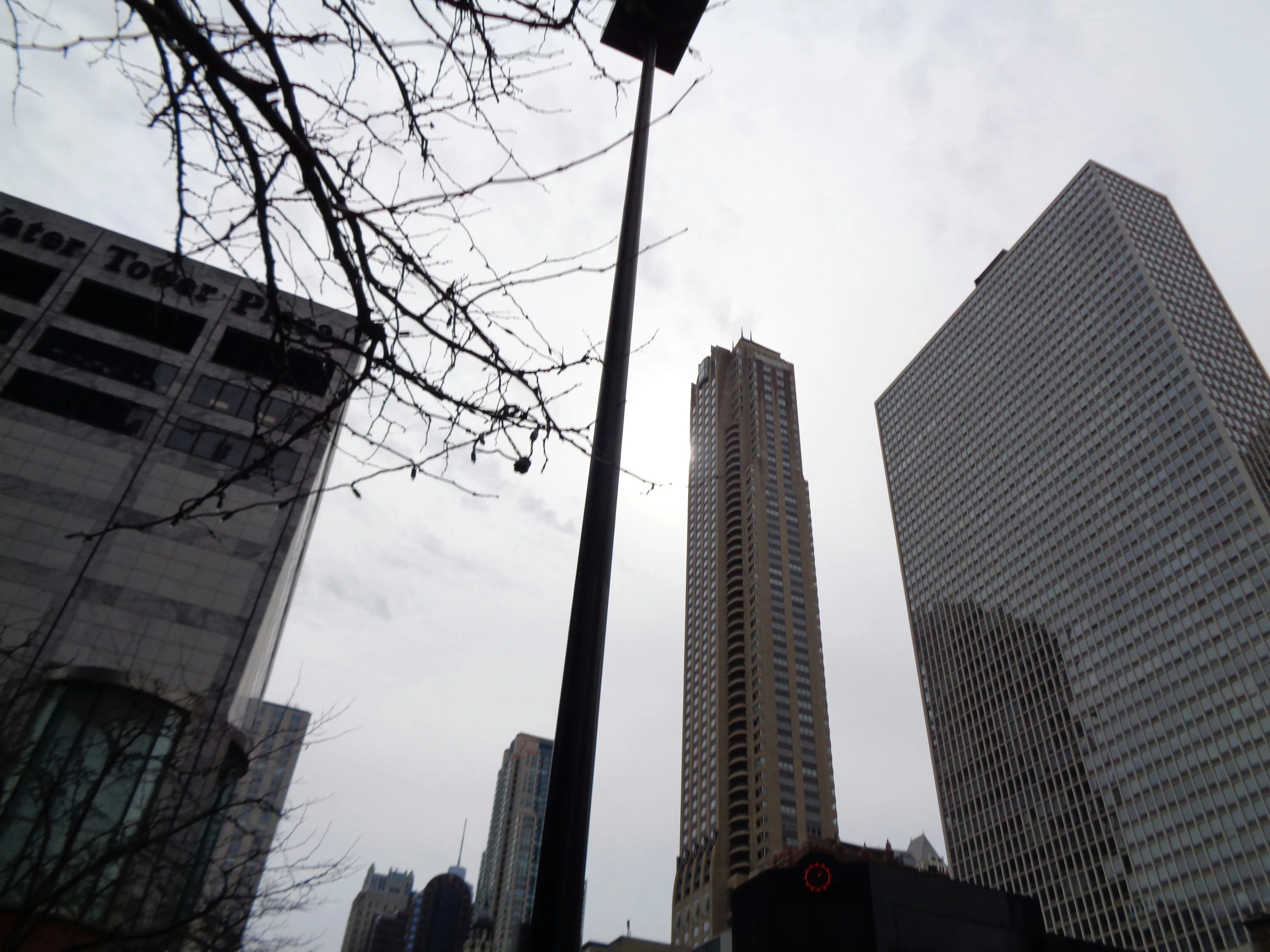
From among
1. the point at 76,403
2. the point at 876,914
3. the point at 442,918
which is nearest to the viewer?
the point at 76,403

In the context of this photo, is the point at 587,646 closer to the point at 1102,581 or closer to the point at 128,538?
the point at 128,538

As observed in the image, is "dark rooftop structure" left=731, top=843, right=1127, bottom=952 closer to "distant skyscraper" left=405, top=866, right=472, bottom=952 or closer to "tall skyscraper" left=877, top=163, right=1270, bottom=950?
"tall skyscraper" left=877, top=163, right=1270, bottom=950

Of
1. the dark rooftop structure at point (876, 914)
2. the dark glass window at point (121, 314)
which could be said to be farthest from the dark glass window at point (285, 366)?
the dark rooftop structure at point (876, 914)

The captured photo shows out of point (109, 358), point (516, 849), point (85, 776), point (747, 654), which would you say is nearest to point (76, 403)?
point (109, 358)

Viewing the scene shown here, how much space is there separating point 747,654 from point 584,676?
12826cm

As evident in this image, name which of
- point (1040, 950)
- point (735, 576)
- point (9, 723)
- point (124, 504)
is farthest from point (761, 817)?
point (9, 723)

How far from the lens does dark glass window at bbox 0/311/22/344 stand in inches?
1240

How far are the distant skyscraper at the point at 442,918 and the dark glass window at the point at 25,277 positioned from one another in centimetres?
Result: 16939

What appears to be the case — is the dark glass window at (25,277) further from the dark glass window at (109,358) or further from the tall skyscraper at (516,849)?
the tall skyscraper at (516,849)

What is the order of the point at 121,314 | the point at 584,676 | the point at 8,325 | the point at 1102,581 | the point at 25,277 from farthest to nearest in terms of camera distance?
the point at 1102,581 < the point at 121,314 < the point at 25,277 < the point at 8,325 < the point at 584,676

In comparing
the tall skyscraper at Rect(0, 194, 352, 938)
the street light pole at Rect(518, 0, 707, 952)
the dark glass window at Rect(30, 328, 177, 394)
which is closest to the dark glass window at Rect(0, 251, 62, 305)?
the tall skyscraper at Rect(0, 194, 352, 938)

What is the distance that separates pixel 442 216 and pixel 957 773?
146 metres

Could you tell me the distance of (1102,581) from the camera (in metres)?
108

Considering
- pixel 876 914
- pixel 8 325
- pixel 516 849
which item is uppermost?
pixel 516 849
